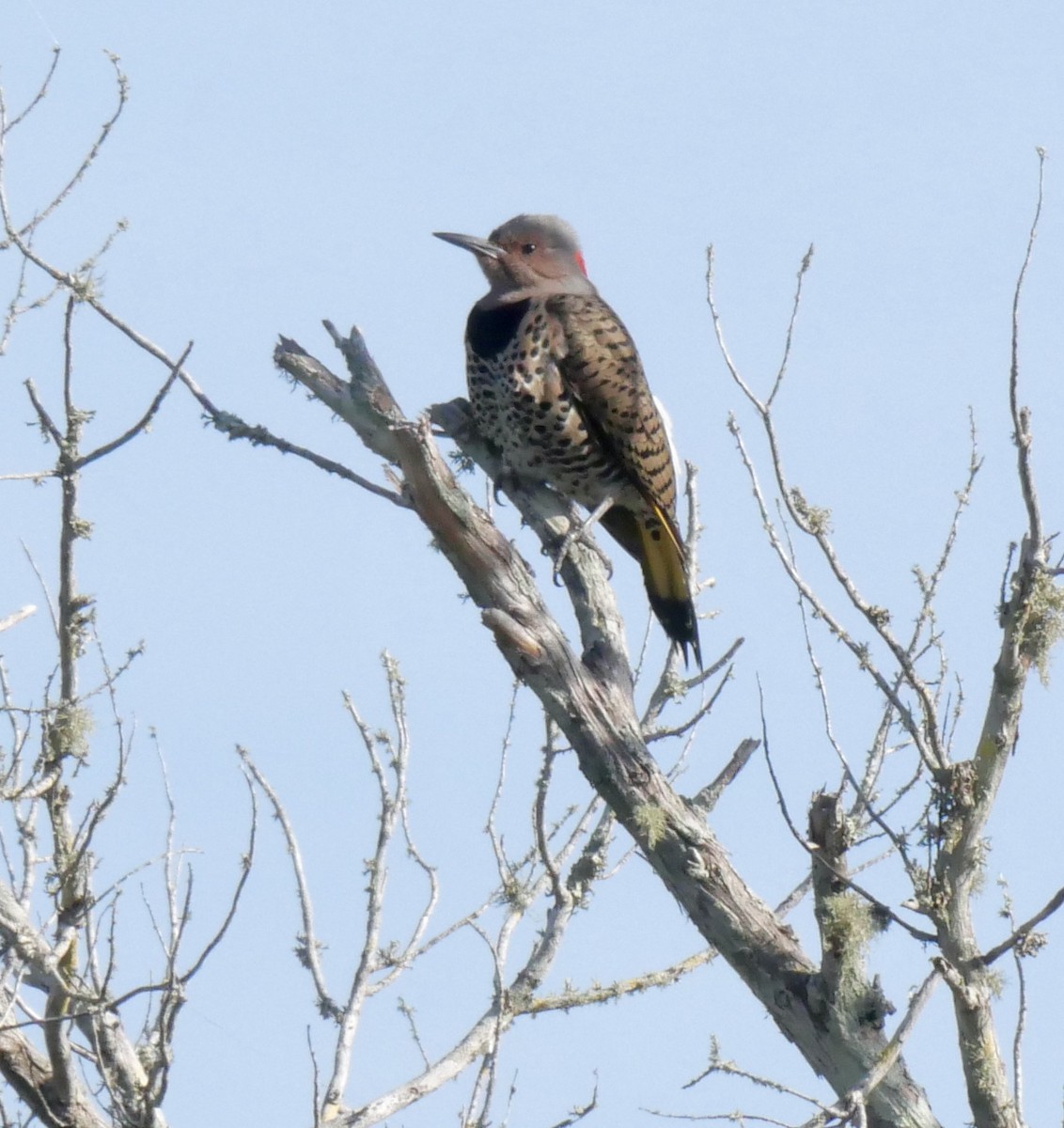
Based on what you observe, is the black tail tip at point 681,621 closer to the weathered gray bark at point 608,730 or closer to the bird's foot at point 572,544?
the bird's foot at point 572,544

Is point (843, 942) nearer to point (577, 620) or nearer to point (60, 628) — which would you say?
point (577, 620)

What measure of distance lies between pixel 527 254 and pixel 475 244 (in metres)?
0.23

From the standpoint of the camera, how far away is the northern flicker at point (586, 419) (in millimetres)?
6523

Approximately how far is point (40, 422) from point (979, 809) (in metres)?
2.83

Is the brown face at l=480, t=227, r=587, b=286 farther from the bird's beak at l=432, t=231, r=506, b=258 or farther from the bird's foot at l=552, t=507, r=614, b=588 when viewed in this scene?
the bird's foot at l=552, t=507, r=614, b=588

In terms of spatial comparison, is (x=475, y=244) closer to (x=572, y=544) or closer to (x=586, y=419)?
(x=586, y=419)

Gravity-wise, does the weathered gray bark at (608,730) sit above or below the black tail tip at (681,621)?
below

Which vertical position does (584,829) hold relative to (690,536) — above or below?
below

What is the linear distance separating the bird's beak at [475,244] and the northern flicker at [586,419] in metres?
0.32

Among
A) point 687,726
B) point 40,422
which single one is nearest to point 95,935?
point 40,422

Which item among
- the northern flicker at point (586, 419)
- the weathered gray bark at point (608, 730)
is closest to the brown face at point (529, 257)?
the northern flicker at point (586, 419)

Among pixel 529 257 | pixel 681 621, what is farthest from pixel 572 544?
pixel 529 257

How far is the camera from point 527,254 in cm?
730

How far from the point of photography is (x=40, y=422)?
16.3ft
